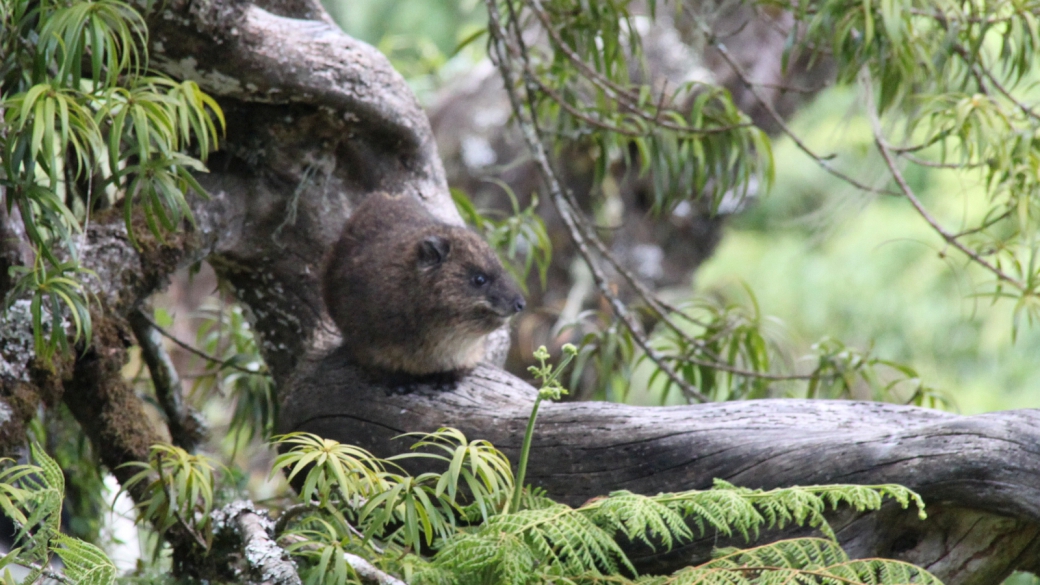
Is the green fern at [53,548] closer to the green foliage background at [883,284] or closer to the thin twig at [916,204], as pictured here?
the thin twig at [916,204]

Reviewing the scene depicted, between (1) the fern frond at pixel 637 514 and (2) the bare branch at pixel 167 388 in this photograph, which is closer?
(1) the fern frond at pixel 637 514

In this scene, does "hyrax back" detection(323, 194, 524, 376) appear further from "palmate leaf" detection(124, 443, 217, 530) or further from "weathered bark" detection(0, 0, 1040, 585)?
"palmate leaf" detection(124, 443, 217, 530)

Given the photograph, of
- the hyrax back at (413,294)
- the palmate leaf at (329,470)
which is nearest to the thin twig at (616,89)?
the hyrax back at (413,294)

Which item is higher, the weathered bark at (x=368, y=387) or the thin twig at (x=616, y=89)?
the thin twig at (x=616, y=89)

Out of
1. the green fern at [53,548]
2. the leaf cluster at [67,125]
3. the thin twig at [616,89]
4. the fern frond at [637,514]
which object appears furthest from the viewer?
the thin twig at [616,89]

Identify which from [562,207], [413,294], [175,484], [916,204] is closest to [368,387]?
[413,294]

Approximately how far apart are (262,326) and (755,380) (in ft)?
6.40

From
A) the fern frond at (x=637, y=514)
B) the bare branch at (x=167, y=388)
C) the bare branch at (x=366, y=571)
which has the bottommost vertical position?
the bare branch at (x=167, y=388)

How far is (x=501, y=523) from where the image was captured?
179cm

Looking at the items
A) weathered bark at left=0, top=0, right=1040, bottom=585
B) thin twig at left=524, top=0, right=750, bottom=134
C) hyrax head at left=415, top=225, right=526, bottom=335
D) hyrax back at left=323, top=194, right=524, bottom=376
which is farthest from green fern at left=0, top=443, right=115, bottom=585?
thin twig at left=524, top=0, right=750, bottom=134

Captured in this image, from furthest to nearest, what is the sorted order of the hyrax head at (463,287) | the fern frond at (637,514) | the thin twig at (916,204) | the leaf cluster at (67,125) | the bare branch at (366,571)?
the hyrax head at (463,287), the thin twig at (916,204), the leaf cluster at (67,125), the bare branch at (366,571), the fern frond at (637,514)

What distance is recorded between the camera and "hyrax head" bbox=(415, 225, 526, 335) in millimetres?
3148

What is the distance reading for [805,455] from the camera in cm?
231

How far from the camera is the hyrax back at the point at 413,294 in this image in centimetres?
307
